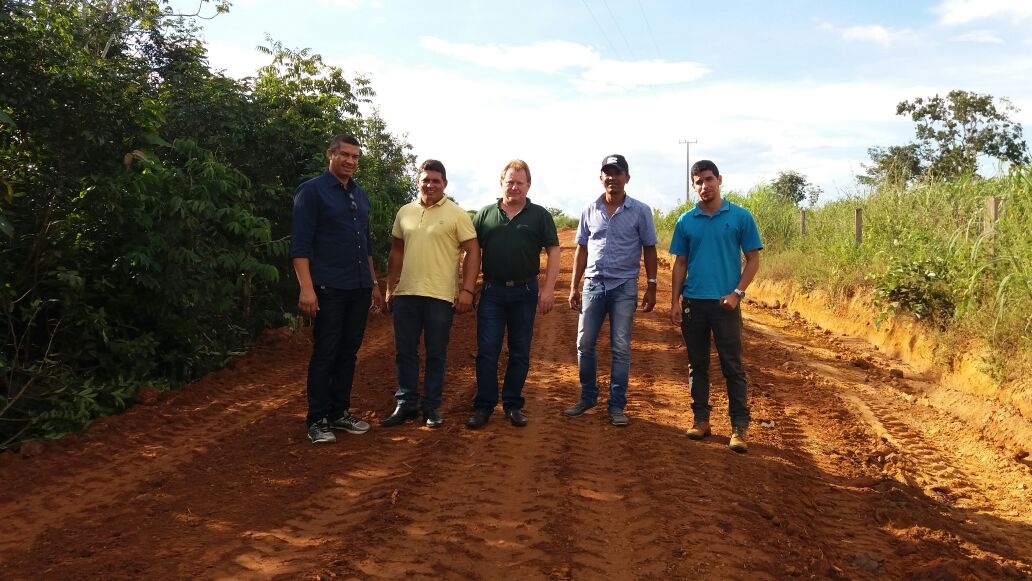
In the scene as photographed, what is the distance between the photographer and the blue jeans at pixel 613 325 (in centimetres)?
520

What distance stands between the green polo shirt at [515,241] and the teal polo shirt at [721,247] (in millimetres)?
951

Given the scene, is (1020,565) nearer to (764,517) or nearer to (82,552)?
(764,517)

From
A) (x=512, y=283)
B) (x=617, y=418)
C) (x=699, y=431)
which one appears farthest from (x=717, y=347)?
(x=512, y=283)

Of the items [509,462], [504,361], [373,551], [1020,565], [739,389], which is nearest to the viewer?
[373,551]

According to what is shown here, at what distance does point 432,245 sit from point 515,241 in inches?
21.7

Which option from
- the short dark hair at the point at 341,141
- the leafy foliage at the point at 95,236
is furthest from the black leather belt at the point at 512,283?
the leafy foliage at the point at 95,236

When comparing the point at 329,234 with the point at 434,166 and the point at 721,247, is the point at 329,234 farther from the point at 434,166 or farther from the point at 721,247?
the point at 721,247

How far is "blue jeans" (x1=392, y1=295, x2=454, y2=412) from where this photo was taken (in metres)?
5.05

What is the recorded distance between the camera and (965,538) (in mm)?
3717

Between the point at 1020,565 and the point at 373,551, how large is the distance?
9.44 feet

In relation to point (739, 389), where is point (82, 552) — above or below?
below

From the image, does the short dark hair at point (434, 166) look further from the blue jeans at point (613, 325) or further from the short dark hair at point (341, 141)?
the blue jeans at point (613, 325)

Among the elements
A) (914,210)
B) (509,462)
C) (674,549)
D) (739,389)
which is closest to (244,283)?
(509,462)

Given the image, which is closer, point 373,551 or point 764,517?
point 373,551
